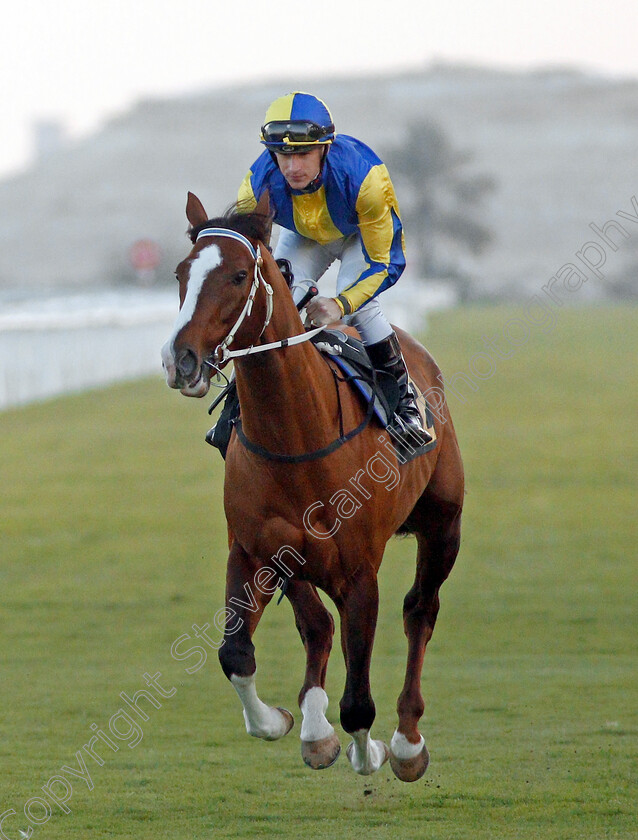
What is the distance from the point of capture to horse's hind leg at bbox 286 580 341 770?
4.68 metres

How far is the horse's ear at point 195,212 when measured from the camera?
4.30 metres

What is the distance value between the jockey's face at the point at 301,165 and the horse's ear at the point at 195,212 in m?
0.44

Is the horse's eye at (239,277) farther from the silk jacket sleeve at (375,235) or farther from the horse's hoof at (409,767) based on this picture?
the horse's hoof at (409,767)

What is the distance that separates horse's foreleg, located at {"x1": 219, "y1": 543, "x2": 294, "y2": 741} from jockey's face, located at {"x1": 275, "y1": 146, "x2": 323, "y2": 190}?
4.24ft

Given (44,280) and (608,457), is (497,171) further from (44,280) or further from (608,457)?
(608,457)

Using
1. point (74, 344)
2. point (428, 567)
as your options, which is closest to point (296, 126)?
point (428, 567)

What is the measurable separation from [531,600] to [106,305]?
15907 mm

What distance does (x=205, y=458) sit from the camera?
14398 millimetres

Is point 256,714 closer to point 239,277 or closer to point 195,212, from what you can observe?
point 239,277

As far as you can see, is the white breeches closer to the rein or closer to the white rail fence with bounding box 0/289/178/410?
the rein

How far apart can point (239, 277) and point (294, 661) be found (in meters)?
3.55

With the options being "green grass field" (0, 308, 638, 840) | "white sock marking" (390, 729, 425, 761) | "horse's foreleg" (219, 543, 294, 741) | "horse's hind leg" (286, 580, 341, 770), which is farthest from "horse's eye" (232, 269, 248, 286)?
"white sock marking" (390, 729, 425, 761)

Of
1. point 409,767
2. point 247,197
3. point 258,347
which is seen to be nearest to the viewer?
point 258,347

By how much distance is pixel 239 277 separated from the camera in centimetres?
402
